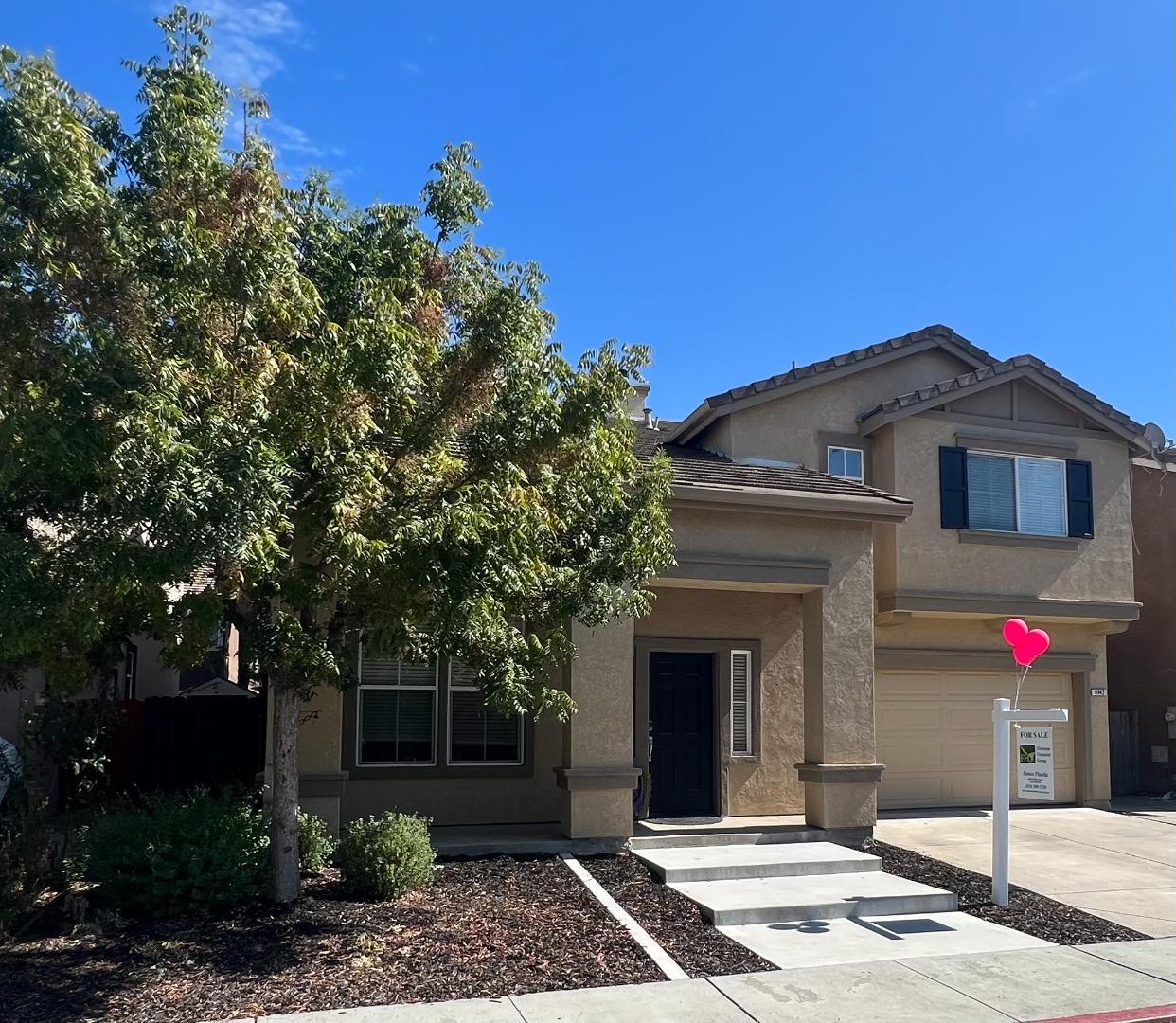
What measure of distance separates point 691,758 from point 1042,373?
8.43 metres

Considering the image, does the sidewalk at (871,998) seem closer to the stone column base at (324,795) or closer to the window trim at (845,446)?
the stone column base at (324,795)

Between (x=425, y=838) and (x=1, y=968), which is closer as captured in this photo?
(x=1, y=968)

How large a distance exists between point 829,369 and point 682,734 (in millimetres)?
6221

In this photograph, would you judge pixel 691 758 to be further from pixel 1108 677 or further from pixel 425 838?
pixel 1108 677

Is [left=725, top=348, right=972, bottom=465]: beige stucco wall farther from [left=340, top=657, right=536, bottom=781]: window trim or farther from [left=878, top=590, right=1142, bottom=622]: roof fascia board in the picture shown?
[left=340, top=657, right=536, bottom=781]: window trim

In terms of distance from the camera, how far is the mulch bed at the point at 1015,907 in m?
9.41

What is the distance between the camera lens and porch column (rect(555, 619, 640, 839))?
1163 centimetres

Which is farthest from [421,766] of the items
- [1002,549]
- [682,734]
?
[1002,549]

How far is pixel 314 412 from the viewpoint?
7.32m

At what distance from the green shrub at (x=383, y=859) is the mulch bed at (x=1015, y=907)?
202 inches

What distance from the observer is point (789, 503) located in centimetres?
1279

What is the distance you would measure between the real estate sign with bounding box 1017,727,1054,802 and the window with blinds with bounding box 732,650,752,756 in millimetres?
4054

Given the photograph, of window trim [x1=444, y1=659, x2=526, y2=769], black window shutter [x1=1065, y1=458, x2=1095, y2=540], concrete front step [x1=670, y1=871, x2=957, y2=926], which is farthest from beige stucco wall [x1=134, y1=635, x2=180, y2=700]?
black window shutter [x1=1065, y1=458, x2=1095, y2=540]

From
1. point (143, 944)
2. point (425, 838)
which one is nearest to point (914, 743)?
point (425, 838)
